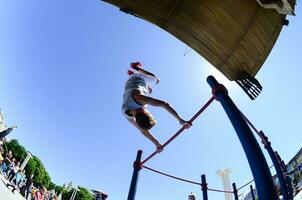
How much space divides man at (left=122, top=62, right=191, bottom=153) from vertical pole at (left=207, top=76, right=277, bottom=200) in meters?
1.29

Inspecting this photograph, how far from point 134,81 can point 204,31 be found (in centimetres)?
160

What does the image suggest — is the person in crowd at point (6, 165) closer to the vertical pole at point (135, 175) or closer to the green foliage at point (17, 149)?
the vertical pole at point (135, 175)

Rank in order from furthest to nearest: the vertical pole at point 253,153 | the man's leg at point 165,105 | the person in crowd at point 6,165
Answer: the person in crowd at point 6,165
the man's leg at point 165,105
the vertical pole at point 253,153

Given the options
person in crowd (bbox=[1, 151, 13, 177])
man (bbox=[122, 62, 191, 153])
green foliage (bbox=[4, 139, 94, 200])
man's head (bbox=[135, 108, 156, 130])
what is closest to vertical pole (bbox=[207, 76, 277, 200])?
man (bbox=[122, 62, 191, 153])

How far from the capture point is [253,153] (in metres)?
1.97

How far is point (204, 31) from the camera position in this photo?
4.73 m

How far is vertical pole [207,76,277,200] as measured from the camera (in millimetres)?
1788

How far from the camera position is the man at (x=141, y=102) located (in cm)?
376

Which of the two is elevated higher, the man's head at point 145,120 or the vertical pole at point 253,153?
the man's head at point 145,120

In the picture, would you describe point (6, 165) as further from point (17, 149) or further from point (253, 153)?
point (17, 149)

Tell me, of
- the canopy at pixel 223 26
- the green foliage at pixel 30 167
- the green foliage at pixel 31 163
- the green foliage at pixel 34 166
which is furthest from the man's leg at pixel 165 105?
the green foliage at pixel 30 167

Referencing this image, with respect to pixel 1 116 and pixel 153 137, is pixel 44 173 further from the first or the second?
pixel 153 137

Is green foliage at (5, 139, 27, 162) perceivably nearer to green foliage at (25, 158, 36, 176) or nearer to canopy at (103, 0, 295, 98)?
green foliage at (25, 158, 36, 176)

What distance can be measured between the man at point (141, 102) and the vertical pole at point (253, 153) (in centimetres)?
129
